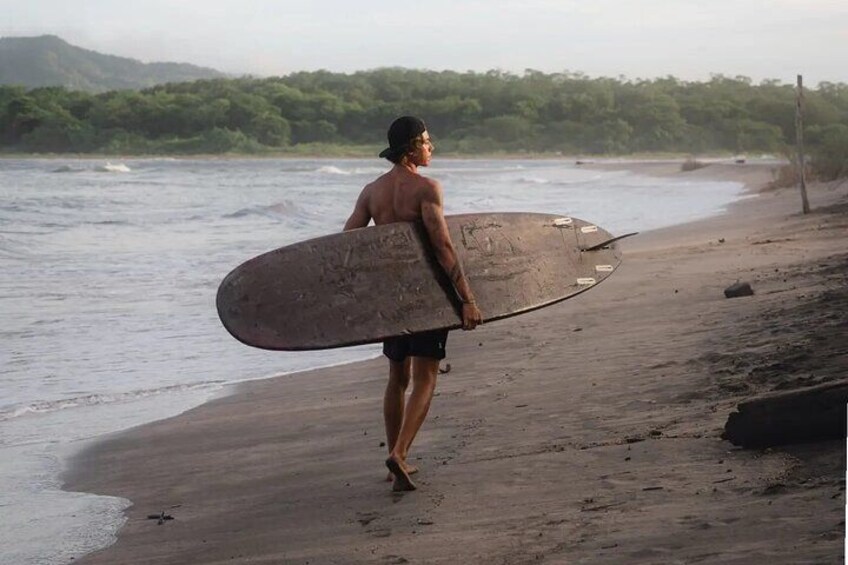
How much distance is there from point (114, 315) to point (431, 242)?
6374 millimetres

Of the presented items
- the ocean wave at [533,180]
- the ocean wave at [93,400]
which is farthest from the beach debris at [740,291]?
the ocean wave at [533,180]

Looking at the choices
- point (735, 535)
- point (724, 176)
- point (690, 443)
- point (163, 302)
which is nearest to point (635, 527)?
point (735, 535)

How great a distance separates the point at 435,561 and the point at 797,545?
1.02 m

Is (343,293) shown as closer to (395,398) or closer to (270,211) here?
(395,398)

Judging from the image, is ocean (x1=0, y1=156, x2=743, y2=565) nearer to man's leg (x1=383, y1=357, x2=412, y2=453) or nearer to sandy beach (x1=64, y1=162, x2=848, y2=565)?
sandy beach (x1=64, y1=162, x2=848, y2=565)

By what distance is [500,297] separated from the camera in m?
5.27

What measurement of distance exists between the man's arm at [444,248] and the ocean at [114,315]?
149 centimetres

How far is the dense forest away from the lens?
8175cm

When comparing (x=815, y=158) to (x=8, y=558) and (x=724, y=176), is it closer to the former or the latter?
(x=724, y=176)

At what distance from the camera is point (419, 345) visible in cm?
475

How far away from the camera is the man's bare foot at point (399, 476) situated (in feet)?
14.7

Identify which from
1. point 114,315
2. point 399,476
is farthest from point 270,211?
point 399,476

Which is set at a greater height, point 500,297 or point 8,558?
point 500,297

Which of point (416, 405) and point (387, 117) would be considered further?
point (387, 117)
